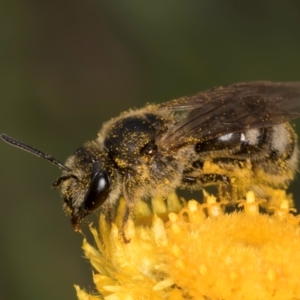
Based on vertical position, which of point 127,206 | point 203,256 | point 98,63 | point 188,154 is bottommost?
point 203,256

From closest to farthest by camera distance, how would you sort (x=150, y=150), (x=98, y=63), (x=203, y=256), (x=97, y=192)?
(x=203, y=256)
(x=97, y=192)
(x=150, y=150)
(x=98, y=63)

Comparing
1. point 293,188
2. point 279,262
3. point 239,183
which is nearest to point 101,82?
point 293,188

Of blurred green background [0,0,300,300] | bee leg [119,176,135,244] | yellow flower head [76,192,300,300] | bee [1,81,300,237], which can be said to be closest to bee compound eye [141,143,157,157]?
bee [1,81,300,237]

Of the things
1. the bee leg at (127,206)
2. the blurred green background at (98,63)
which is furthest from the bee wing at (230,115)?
the blurred green background at (98,63)

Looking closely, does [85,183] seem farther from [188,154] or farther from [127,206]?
[188,154]

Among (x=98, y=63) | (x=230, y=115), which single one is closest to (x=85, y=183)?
(x=230, y=115)

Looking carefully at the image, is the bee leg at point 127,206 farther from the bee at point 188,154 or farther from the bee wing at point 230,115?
the bee wing at point 230,115

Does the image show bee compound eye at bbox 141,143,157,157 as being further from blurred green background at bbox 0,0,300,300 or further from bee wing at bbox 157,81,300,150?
blurred green background at bbox 0,0,300,300
